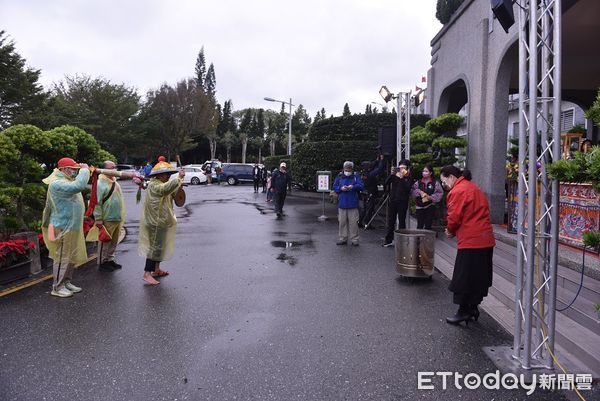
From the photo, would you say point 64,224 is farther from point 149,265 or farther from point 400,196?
point 400,196

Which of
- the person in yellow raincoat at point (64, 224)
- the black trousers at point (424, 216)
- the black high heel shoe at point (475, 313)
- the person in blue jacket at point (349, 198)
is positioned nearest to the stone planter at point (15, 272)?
the person in yellow raincoat at point (64, 224)

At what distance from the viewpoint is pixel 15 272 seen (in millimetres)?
6551

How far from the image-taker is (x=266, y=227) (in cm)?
1251

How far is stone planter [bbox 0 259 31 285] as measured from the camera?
635cm

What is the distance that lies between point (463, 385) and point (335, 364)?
1.03 meters

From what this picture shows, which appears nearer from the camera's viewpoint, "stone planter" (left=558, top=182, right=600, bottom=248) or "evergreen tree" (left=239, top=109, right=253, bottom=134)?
"stone planter" (left=558, top=182, right=600, bottom=248)

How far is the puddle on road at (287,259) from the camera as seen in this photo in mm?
8023

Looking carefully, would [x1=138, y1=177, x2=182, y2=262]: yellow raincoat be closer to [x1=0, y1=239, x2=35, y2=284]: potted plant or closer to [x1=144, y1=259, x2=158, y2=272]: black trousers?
[x1=144, y1=259, x2=158, y2=272]: black trousers

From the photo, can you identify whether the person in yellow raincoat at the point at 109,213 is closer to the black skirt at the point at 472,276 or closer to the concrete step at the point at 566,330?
the black skirt at the point at 472,276

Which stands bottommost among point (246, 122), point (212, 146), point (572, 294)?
point (572, 294)

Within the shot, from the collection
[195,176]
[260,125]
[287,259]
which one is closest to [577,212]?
[287,259]

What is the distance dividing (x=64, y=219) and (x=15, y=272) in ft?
4.74

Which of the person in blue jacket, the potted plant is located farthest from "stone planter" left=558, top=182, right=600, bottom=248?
the potted plant

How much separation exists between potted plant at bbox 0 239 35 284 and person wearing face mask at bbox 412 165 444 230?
712cm
